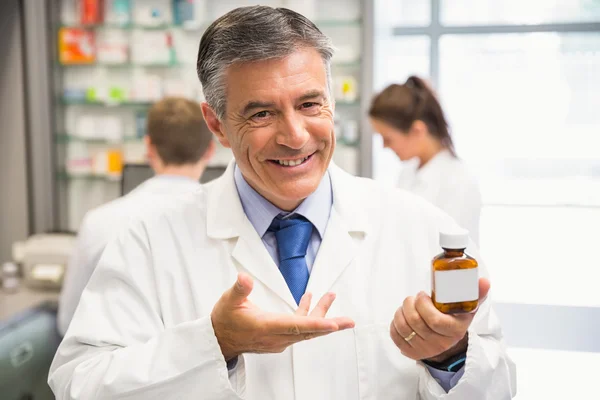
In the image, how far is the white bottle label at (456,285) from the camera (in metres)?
0.97

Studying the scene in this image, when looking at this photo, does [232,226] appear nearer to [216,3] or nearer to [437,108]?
[437,108]

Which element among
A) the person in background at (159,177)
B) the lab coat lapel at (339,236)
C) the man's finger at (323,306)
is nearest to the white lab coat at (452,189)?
the person in background at (159,177)

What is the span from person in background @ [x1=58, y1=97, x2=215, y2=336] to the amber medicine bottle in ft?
4.55

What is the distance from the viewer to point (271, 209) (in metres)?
1.32

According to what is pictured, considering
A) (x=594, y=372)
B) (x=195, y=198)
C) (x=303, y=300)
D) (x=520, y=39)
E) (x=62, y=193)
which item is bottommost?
(x=594, y=372)

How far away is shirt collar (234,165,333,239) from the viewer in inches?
51.8

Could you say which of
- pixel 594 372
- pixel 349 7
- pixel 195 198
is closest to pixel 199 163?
pixel 195 198

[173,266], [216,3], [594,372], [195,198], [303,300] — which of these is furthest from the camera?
[216,3]

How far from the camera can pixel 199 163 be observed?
8.00 feet

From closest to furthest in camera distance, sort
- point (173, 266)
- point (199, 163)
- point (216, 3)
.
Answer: point (173, 266) < point (199, 163) < point (216, 3)

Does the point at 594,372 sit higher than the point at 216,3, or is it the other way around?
the point at 216,3

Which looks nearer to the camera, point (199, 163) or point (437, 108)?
point (199, 163)

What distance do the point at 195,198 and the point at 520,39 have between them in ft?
13.3

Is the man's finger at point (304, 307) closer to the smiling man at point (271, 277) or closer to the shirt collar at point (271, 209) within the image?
the smiling man at point (271, 277)
